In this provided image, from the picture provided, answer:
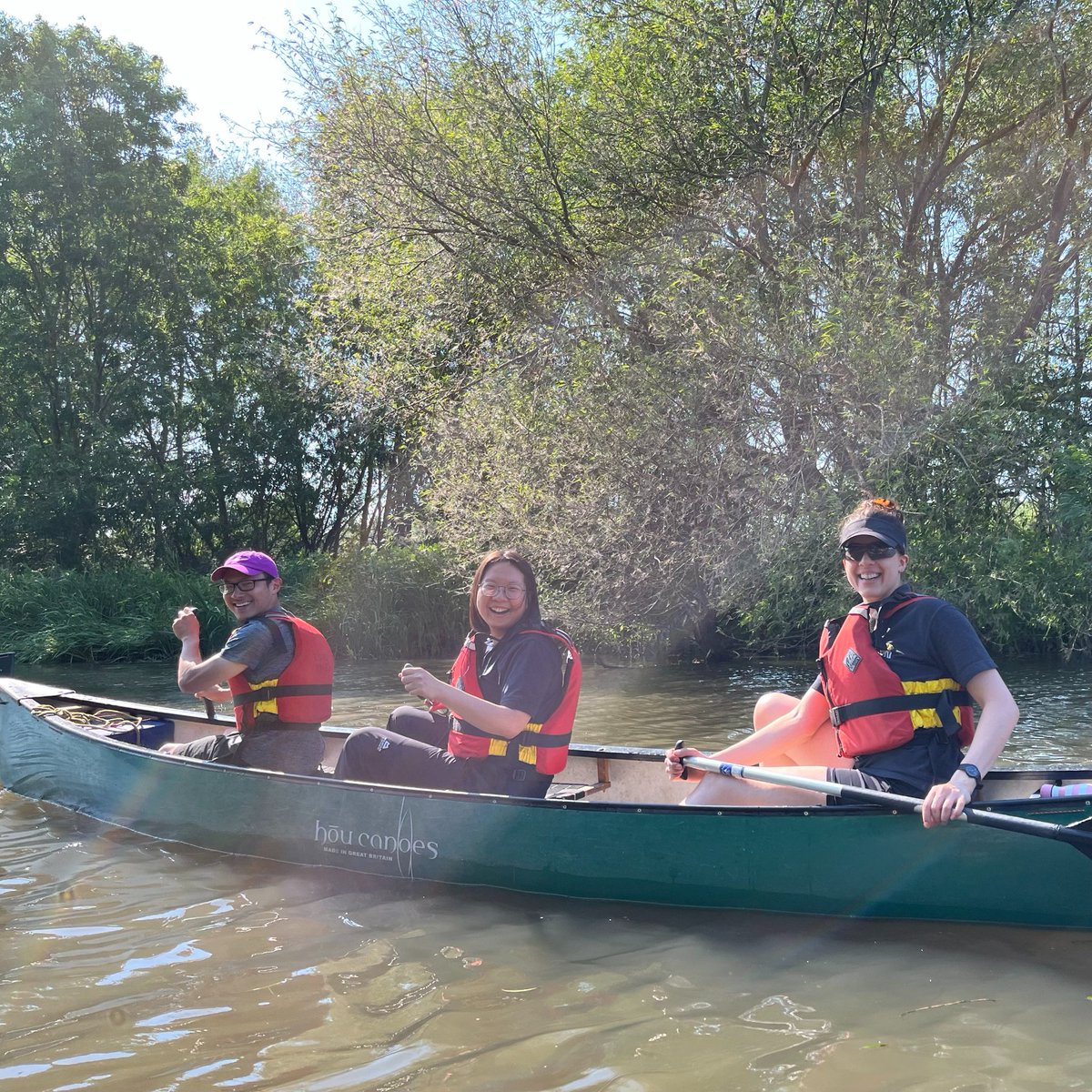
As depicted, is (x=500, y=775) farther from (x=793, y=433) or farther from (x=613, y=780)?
(x=793, y=433)

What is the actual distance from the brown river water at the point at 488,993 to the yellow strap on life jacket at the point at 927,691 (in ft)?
1.97

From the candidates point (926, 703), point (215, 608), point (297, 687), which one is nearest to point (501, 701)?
point (297, 687)

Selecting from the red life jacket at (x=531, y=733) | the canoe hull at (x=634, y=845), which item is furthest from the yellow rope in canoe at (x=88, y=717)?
the red life jacket at (x=531, y=733)

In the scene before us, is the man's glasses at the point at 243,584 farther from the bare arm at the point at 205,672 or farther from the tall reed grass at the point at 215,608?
the tall reed grass at the point at 215,608

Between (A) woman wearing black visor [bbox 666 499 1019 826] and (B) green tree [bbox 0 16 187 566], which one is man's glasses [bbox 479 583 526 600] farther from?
(B) green tree [bbox 0 16 187 566]

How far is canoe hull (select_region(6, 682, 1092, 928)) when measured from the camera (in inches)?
139

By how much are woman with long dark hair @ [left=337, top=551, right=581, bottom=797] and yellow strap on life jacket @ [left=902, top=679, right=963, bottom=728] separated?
3.81 ft

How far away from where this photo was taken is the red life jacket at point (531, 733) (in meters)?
4.10

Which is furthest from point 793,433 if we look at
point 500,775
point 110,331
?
point 110,331

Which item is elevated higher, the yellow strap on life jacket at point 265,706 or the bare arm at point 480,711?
the bare arm at point 480,711

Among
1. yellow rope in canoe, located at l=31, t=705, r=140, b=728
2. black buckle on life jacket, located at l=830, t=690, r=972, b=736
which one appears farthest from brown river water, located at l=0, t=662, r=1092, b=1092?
yellow rope in canoe, located at l=31, t=705, r=140, b=728

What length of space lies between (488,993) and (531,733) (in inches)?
42.8

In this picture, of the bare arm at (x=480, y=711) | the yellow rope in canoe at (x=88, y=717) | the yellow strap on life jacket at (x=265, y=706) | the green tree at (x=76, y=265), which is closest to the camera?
the bare arm at (x=480, y=711)

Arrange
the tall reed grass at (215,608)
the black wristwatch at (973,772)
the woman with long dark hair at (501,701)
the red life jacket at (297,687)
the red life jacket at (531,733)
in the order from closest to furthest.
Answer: the black wristwatch at (973,772), the woman with long dark hair at (501,701), the red life jacket at (531,733), the red life jacket at (297,687), the tall reed grass at (215,608)
